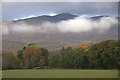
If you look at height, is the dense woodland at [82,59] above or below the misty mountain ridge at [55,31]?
below

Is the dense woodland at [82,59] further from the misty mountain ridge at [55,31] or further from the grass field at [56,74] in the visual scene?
the grass field at [56,74]

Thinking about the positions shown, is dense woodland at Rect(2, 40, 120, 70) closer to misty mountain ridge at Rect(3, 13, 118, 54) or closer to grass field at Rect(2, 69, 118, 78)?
misty mountain ridge at Rect(3, 13, 118, 54)

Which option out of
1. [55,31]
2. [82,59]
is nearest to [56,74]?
[82,59]

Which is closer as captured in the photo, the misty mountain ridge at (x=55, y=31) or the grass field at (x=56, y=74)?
the grass field at (x=56, y=74)

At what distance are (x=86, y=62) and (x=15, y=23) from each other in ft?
78.2

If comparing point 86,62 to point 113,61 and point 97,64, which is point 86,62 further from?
point 113,61

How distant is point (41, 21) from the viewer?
173ft

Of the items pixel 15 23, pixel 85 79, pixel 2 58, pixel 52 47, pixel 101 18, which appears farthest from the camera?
pixel 101 18

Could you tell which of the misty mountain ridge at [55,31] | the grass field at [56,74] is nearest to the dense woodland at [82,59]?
the misty mountain ridge at [55,31]

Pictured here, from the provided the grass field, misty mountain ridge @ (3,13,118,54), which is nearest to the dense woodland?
misty mountain ridge @ (3,13,118,54)

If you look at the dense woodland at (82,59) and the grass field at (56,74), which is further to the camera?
the dense woodland at (82,59)

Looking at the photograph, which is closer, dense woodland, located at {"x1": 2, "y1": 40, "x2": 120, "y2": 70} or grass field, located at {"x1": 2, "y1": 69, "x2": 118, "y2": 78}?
grass field, located at {"x1": 2, "y1": 69, "x2": 118, "y2": 78}

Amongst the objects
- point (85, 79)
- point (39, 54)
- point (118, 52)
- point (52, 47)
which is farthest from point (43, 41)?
point (85, 79)

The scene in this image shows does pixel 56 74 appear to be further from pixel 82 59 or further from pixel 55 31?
pixel 55 31
